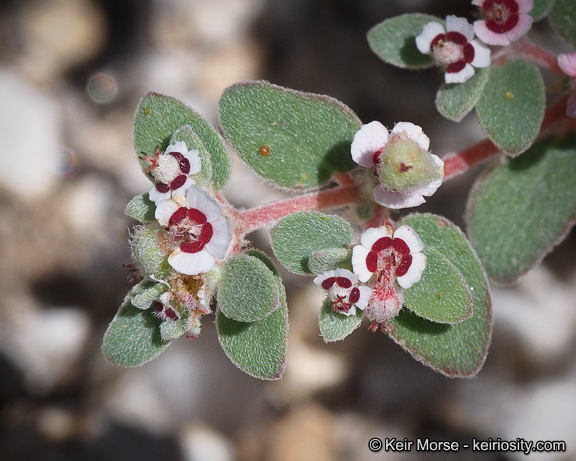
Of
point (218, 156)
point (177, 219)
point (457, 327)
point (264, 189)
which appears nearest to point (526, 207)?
point (457, 327)

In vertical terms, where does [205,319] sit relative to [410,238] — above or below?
below

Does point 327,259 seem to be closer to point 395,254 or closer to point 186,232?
point 395,254

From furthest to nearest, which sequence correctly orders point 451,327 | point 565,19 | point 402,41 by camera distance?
point 565,19 → point 402,41 → point 451,327

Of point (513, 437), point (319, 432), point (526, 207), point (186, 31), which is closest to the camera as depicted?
point (526, 207)

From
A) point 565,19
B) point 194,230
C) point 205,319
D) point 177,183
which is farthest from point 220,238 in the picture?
point 205,319

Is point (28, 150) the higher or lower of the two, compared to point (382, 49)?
lower

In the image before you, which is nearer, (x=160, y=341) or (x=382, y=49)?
(x=160, y=341)

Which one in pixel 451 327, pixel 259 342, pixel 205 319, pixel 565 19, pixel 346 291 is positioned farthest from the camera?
pixel 205 319

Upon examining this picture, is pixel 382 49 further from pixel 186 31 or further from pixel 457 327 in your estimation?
pixel 186 31
